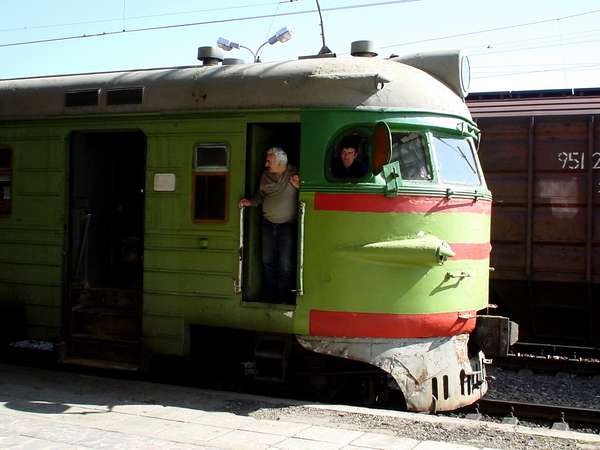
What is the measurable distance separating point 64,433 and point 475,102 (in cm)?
811

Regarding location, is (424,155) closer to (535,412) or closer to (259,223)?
(259,223)

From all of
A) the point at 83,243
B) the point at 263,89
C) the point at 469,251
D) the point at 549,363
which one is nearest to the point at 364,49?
the point at 263,89

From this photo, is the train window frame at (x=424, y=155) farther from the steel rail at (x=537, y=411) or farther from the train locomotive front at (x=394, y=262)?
the steel rail at (x=537, y=411)

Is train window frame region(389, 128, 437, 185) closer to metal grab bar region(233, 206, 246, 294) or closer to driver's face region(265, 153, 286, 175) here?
driver's face region(265, 153, 286, 175)

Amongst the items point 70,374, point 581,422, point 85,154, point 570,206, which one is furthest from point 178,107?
point 570,206

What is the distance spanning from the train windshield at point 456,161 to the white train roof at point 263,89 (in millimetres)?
282

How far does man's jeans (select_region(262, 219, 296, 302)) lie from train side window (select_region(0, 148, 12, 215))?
305cm

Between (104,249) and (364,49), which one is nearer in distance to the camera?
(364,49)

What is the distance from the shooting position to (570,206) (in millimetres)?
10133

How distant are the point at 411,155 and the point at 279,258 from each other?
4.94ft

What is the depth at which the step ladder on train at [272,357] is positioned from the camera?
265 inches

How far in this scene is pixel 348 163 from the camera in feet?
21.6

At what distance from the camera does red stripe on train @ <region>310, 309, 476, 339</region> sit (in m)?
6.46

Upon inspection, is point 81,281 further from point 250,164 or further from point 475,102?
point 475,102
